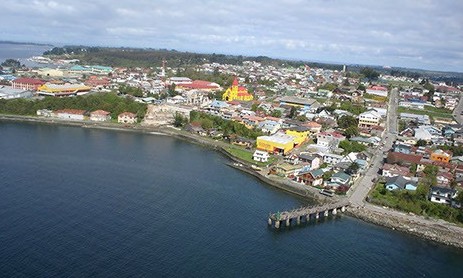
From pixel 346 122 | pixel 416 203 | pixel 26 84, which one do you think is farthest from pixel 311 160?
pixel 26 84

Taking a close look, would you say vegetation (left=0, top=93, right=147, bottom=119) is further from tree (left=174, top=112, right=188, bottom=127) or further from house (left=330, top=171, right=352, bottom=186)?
house (left=330, top=171, right=352, bottom=186)

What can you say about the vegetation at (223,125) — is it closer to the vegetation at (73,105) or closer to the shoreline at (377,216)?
the shoreline at (377,216)

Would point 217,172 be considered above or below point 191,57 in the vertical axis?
below

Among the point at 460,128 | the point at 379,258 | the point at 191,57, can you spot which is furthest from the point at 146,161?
the point at 191,57

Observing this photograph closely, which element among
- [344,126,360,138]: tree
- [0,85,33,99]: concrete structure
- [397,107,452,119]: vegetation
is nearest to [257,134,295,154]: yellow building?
[344,126,360,138]: tree

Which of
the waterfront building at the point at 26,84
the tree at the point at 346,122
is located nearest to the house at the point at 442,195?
the tree at the point at 346,122

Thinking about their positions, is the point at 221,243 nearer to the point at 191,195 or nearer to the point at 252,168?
the point at 191,195
